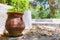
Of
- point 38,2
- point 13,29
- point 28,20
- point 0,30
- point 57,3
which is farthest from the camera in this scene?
point 38,2

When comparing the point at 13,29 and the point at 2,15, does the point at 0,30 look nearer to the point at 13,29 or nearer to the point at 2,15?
the point at 2,15

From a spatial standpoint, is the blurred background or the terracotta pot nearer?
the terracotta pot

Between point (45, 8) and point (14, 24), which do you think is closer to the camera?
point (14, 24)

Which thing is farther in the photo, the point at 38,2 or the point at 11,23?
the point at 38,2

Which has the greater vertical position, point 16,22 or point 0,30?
point 16,22

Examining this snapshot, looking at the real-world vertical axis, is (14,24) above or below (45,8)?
below

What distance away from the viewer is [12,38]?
3385 millimetres

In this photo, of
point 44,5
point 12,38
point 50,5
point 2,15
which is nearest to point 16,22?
point 12,38

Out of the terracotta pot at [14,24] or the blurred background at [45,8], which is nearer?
the terracotta pot at [14,24]

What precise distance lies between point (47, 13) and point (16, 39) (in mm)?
9462

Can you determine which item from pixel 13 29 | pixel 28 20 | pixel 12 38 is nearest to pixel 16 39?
pixel 12 38

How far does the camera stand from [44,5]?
42.4ft

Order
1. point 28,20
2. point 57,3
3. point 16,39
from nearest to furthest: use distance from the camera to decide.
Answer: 1. point 16,39
2. point 28,20
3. point 57,3

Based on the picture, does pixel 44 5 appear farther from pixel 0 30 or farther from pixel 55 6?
pixel 0 30
